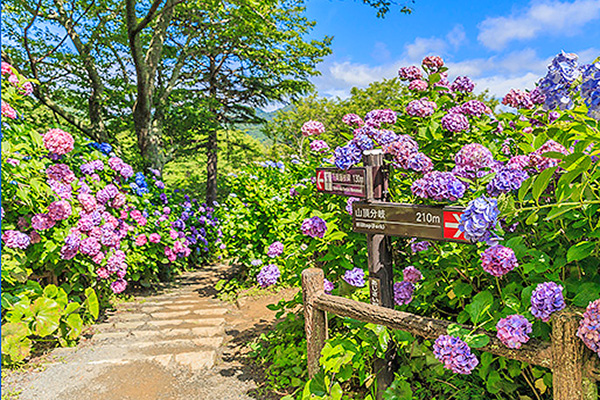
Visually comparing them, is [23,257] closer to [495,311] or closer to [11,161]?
[11,161]

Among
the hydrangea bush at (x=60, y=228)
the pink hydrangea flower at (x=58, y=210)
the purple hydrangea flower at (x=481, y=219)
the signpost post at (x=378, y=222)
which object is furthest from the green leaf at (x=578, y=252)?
the pink hydrangea flower at (x=58, y=210)

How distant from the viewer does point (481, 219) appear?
1383mm

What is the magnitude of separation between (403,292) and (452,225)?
19.0 inches

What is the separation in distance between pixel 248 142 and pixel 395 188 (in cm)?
1227

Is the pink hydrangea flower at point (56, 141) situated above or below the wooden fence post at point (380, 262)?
above

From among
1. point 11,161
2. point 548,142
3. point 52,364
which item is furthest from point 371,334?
point 11,161

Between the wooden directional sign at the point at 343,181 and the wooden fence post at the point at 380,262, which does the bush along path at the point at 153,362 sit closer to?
the wooden fence post at the point at 380,262

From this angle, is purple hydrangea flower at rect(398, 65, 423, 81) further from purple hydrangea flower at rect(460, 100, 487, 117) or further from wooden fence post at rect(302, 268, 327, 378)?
wooden fence post at rect(302, 268, 327, 378)

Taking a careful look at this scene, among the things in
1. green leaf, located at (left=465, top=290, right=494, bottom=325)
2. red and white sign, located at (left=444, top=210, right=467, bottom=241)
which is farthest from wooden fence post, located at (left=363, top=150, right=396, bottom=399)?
green leaf, located at (left=465, top=290, right=494, bottom=325)

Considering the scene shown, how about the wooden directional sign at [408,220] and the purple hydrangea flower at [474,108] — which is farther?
the purple hydrangea flower at [474,108]

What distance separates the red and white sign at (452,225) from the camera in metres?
1.67

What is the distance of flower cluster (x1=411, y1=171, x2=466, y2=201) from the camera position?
1675mm

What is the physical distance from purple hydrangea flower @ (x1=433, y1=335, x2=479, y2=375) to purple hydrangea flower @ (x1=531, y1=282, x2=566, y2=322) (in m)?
0.30

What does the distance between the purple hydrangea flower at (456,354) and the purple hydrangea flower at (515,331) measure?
18cm
